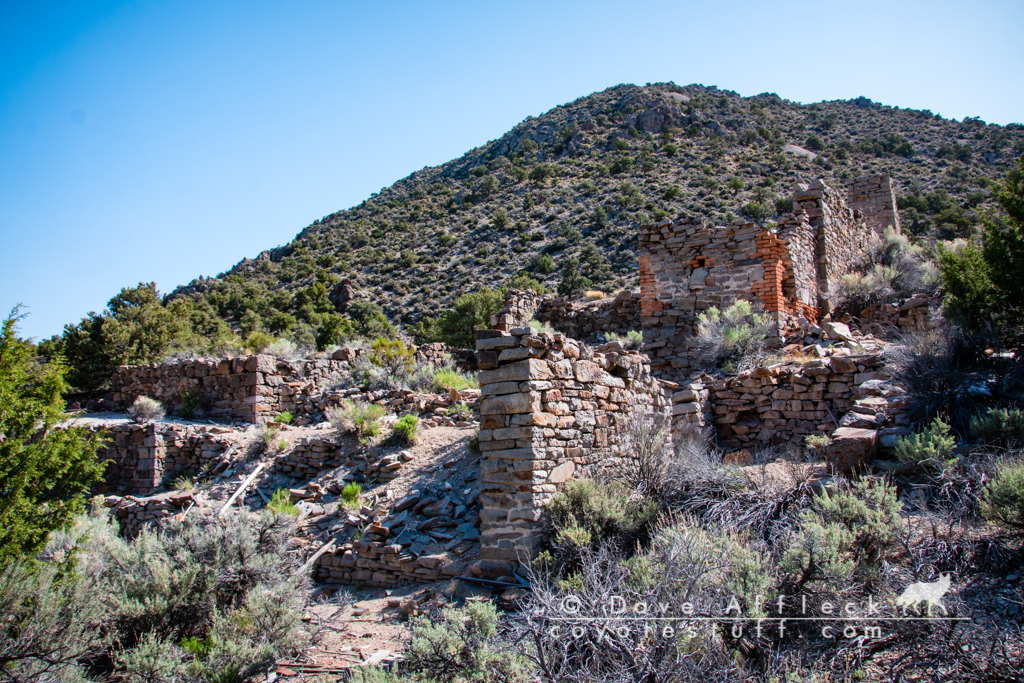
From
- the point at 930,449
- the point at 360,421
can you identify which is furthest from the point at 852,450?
the point at 360,421

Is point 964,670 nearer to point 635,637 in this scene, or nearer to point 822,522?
point 822,522

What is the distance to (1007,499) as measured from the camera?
4105 millimetres

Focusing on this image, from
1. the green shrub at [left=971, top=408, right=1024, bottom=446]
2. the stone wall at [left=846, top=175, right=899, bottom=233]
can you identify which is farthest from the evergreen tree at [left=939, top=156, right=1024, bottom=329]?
the stone wall at [left=846, top=175, right=899, bottom=233]

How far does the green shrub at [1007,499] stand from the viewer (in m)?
3.98

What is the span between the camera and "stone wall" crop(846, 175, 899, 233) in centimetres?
1677

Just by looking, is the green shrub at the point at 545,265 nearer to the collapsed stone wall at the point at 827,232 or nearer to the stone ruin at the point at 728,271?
the collapsed stone wall at the point at 827,232

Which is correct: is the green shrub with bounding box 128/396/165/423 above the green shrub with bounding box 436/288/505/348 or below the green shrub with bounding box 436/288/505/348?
below

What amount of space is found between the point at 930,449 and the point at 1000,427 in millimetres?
879

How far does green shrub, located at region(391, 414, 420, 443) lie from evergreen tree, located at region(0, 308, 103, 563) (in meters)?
4.12

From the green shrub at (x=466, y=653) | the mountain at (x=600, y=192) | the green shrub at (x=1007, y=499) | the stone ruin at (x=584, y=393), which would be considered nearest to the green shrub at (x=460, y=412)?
the stone ruin at (x=584, y=393)

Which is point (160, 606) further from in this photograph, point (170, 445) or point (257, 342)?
point (257, 342)

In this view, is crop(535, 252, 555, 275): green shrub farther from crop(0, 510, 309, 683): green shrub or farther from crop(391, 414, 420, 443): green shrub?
crop(0, 510, 309, 683): green shrub

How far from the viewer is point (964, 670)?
2.96 meters

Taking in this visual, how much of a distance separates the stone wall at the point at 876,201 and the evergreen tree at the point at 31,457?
18824 mm
